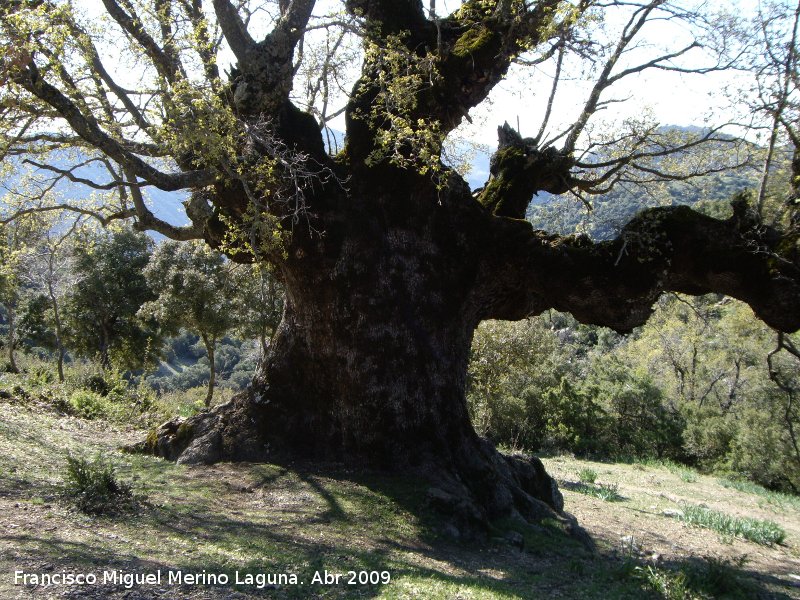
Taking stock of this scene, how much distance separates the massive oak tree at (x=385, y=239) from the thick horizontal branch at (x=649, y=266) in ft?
0.08

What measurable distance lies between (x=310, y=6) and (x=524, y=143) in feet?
12.1

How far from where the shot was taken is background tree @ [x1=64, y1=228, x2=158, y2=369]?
25.5 meters

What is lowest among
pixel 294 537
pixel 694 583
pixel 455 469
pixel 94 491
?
pixel 694 583

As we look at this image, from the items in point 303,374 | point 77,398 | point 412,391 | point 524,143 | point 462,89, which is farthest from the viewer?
point 77,398

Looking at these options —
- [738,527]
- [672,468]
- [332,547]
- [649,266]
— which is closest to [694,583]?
[332,547]

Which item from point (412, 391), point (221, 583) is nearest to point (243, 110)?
point (412, 391)

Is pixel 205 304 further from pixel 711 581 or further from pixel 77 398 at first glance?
pixel 711 581

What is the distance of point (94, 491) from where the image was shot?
5336 millimetres

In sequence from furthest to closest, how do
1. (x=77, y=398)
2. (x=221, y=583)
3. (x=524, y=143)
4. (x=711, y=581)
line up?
(x=77, y=398), (x=524, y=143), (x=711, y=581), (x=221, y=583)

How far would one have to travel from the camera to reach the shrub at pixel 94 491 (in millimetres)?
5211

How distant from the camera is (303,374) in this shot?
7.90 m

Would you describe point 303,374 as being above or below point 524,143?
below

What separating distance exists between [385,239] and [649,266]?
3.31m

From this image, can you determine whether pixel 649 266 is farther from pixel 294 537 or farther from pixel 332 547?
pixel 294 537
